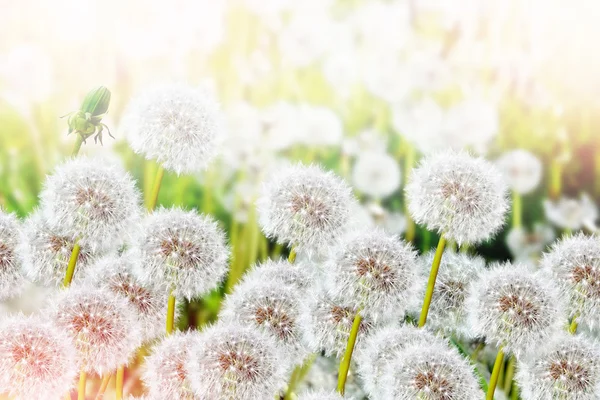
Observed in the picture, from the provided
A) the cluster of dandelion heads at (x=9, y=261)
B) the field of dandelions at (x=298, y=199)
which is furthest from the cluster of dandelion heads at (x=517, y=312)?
the cluster of dandelion heads at (x=9, y=261)

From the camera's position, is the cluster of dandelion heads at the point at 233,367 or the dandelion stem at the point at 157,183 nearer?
the cluster of dandelion heads at the point at 233,367

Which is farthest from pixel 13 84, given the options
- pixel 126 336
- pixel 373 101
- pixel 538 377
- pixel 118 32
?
pixel 538 377

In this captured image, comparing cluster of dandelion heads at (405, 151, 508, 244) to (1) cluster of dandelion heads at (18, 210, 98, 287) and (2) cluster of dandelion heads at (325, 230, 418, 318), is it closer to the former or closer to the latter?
(2) cluster of dandelion heads at (325, 230, 418, 318)

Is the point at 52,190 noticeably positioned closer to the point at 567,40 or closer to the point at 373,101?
the point at 373,101

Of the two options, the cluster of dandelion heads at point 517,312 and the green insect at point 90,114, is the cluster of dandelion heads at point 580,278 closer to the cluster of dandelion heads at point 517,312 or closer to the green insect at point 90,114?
the cluster of dandelion heads at point 517,312

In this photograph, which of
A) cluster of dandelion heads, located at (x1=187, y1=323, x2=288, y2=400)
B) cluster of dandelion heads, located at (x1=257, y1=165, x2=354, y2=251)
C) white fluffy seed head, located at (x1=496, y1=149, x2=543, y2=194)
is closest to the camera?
cluster of dandelion heads, located at (x1=187, y1=323, x2=288, y2=400)

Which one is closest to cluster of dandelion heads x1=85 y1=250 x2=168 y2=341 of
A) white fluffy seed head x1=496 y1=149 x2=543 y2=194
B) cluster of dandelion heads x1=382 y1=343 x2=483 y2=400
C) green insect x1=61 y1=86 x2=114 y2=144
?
green insect x1=61 y1=86 x2=114 y2=144

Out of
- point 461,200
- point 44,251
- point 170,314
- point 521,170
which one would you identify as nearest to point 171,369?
point 170,314
